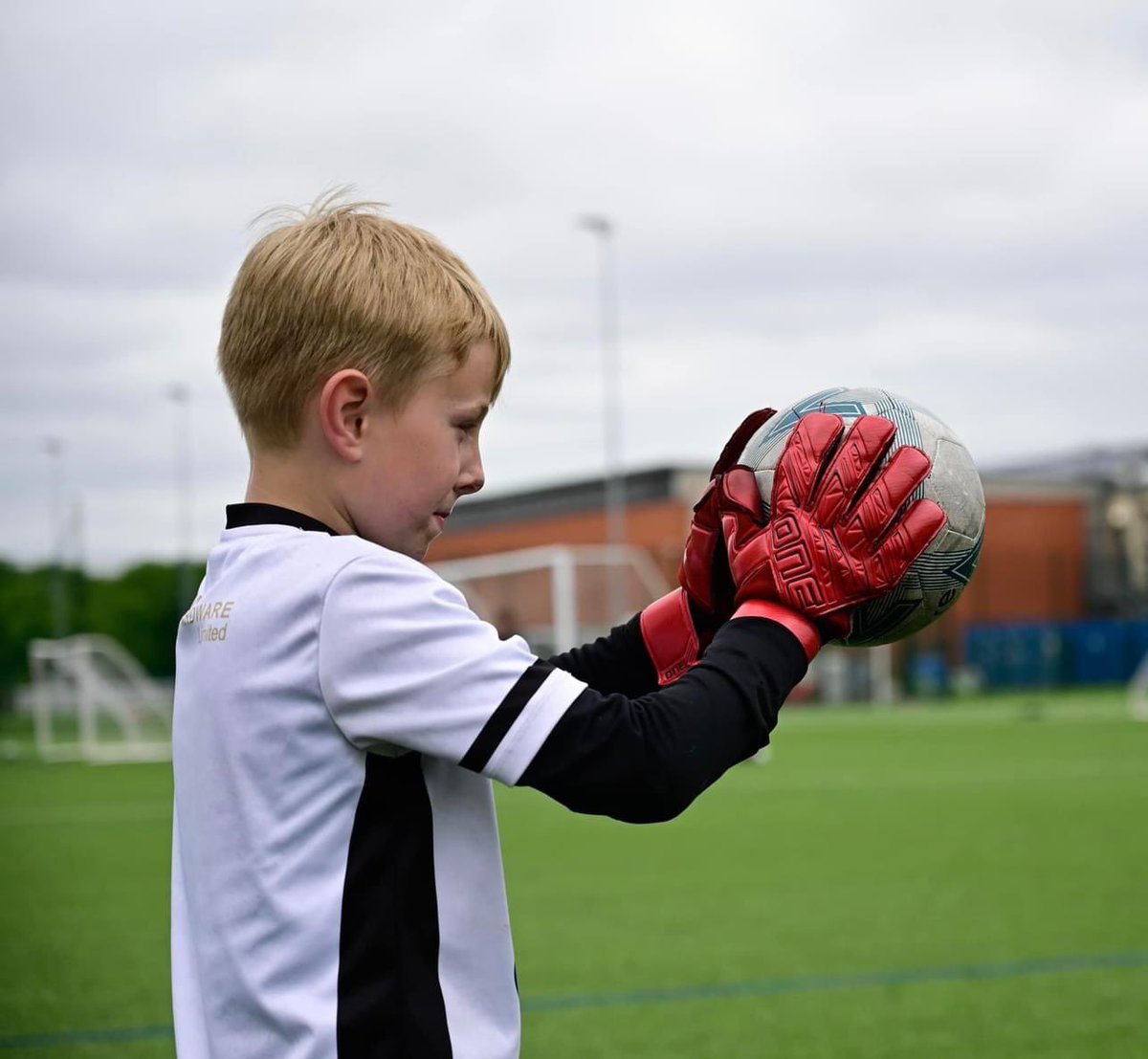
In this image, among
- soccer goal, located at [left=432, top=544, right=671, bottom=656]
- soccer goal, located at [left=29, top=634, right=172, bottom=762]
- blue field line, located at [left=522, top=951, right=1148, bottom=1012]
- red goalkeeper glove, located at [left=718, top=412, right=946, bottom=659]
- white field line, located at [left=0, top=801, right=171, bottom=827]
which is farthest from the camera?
soccer goal, located at [left=29, top=634, right=172, bottom=762]

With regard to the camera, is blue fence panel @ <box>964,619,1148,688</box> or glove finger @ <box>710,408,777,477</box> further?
blue fence panel @ <box>964,619,1148,688</box>

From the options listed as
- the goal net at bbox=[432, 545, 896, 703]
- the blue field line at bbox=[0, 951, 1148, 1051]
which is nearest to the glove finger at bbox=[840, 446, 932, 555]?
the blue field line at bbox=[0, 951, 1148, 1051]

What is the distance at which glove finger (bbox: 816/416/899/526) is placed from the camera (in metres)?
1.84

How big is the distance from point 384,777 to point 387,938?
160 millimetres

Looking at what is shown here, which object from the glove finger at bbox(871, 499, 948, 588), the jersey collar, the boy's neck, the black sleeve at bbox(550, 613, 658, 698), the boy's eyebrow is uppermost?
the boy's eyebrow

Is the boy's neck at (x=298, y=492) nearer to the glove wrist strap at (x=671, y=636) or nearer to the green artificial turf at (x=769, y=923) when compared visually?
the glove wrist strap at (x=671, y=636)

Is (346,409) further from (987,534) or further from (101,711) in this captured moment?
(987,534)

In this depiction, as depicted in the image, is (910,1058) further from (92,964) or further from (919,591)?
(92,964)

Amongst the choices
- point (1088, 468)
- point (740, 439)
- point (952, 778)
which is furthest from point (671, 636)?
point (1088, 468)

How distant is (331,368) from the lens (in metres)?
1.71

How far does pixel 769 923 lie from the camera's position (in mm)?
6926

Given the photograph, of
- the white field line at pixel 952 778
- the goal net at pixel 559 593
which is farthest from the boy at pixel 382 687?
the goal net at pixel 559 593

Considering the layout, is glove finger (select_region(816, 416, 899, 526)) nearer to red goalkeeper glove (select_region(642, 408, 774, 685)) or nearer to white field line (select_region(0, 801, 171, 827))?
red goalkeeper glove (select_region(642, 408, 774, 685))

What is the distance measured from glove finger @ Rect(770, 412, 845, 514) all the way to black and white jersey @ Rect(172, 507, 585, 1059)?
391 mm
